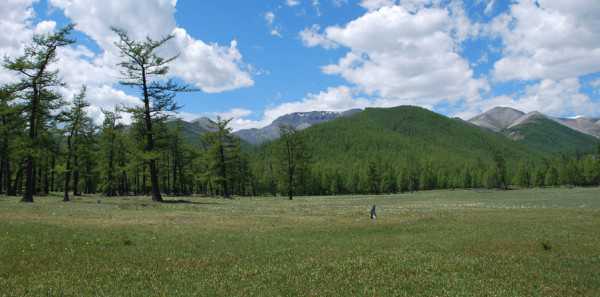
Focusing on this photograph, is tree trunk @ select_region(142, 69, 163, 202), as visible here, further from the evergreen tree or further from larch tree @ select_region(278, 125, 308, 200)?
larch tree @ select_region(278, 125, 308, 200)

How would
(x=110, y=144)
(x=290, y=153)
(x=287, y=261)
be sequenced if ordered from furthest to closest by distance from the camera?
1. (x=290, y=153)
2. (x=110, y=144)
3. (x=287, y=261)

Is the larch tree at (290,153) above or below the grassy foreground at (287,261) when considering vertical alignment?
above

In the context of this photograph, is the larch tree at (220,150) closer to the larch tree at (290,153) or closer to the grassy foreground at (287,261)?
the larch tree at (290,153)

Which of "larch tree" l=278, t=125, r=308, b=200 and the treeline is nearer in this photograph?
the treeline

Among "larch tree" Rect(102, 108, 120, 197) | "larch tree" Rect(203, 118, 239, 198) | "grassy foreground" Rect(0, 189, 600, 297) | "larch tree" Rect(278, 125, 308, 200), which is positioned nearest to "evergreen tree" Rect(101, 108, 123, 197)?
"larch tree" Rect(102, 108, 120, 197)

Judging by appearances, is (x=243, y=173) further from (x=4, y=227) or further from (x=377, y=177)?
(x=4, y=227)

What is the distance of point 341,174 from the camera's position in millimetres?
175250

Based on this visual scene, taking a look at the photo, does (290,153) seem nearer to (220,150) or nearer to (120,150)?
(220,150)

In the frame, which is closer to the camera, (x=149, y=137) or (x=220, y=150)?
(x=149, y=137)

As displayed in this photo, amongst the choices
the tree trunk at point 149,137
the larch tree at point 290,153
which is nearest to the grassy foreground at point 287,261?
the tree trunk at point 149,137

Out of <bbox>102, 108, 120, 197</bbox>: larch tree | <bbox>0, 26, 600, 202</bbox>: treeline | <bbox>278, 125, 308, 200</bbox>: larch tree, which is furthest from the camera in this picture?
<bbox>278, 125, 308, 200</bbox>: larch tree

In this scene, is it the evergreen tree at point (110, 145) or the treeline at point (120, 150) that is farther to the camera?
the evergreen tree at point (110, 145)

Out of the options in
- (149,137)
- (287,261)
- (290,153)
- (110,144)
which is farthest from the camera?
(290,153)

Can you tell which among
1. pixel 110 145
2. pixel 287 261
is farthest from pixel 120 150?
pixel 287 261
